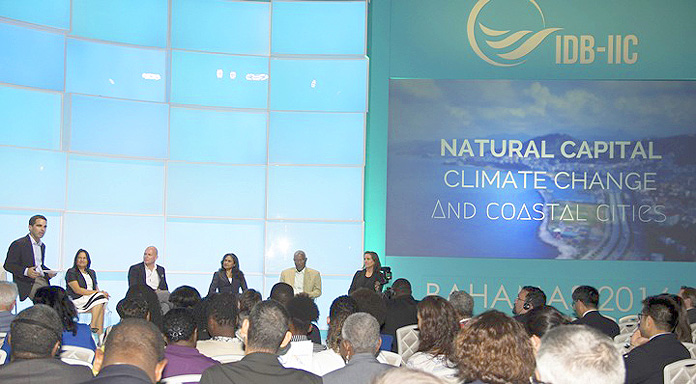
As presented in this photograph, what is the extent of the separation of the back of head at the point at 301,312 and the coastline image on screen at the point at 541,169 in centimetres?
572

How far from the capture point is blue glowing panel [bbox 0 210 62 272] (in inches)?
373

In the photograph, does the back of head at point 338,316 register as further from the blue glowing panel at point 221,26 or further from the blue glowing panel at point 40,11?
the blue glowing panel at point 221,26

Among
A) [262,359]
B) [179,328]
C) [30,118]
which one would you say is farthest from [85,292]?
[262,359]

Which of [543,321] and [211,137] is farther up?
[211,137]

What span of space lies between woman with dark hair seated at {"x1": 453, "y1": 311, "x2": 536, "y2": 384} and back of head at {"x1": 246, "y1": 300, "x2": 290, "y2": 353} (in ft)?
2.61

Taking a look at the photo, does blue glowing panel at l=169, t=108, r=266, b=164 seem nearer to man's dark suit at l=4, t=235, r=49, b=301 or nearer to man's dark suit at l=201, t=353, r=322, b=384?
man's dark suit at l=4, t=235, r=49, b=301

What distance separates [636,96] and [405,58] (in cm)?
314

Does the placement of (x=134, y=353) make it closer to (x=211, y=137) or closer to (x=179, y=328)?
(x=179, y=328)

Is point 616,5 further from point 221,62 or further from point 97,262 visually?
point 97,262

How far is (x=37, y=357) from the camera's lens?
328 cm

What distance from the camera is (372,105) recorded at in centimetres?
1123

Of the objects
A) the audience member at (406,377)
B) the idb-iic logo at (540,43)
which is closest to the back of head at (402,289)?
the idb-iic logo at (540,43)

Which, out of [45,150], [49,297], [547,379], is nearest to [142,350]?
[547,379]

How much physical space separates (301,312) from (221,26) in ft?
21.1
